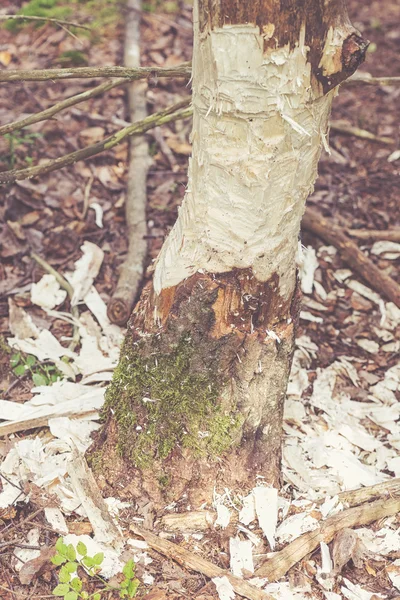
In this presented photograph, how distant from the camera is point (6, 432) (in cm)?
264

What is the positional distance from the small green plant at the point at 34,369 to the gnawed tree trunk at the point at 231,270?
677 millimetres

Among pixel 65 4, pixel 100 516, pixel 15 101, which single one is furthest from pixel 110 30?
pixel 100 516

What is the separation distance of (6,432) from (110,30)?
425 cm

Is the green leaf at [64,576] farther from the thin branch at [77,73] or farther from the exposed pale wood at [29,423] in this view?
the thin branch at [77,73]

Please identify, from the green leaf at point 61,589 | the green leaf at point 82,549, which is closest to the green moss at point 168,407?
the green leaf at point 82,549

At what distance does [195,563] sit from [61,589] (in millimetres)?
460

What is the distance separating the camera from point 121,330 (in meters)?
3.38

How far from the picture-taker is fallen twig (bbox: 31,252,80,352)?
10.7ft

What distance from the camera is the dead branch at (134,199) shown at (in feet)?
11.1

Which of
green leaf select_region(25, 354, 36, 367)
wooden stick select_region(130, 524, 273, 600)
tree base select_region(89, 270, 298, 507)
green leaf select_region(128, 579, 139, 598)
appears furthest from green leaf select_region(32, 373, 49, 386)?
green leaf select_region(128, 579, 139, 598)

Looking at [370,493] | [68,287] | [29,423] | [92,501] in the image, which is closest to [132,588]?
[92,501]

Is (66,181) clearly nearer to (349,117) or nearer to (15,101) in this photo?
(15,101)

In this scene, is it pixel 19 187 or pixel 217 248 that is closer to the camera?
pixel 217 248

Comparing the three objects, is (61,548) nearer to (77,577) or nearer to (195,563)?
(77,577)
